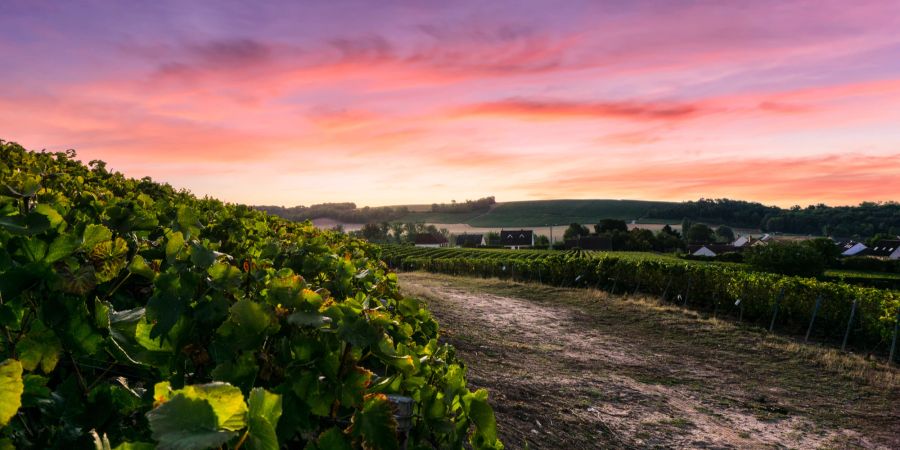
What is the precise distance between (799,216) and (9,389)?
216114 millimetres

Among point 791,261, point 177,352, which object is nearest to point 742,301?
point 177,352

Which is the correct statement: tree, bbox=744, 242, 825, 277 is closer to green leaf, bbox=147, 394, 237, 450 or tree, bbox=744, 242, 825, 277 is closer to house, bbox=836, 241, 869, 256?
green leaf, bbox=147, 394, 237, 450

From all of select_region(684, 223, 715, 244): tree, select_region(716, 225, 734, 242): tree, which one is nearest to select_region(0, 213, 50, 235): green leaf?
select_region(684, 223, 715, 244): tree

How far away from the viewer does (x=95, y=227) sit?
5.42 feet

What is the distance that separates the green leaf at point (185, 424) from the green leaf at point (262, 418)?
5 centimetres

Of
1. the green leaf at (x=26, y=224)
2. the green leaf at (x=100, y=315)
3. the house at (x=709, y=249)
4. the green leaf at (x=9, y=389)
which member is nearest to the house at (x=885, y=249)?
the house at (x=709, y=249)

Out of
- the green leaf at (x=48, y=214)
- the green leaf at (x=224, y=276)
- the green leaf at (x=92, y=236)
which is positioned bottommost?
the green leaf at (x=224, y=276)

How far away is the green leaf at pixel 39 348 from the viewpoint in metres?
1.36

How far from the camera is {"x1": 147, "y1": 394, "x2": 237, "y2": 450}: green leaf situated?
0.80 m

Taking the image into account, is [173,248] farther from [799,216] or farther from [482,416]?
[799,216]

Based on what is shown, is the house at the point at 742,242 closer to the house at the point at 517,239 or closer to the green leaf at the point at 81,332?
the house at the point at 517,239

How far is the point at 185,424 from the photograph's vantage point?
82 centimetres

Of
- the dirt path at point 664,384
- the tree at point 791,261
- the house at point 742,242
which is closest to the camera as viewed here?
the dirt path at point 664,384

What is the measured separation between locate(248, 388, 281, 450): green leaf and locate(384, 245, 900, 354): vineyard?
869 inches
